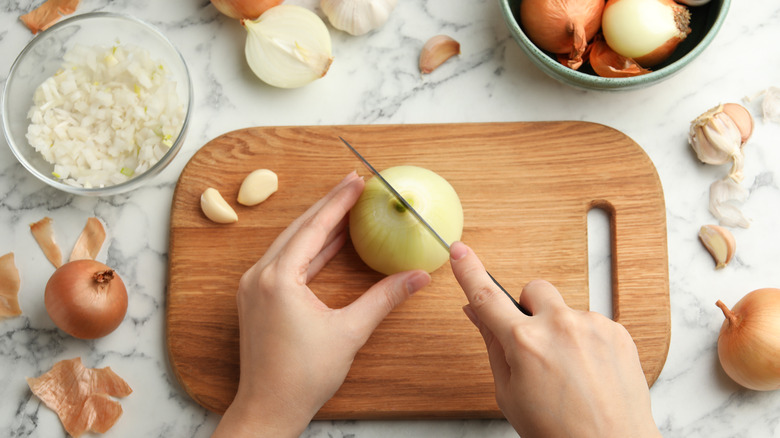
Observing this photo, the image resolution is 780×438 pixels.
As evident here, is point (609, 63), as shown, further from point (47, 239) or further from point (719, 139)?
point (47, 239)

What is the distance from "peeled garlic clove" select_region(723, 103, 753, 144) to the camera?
4.59 feet

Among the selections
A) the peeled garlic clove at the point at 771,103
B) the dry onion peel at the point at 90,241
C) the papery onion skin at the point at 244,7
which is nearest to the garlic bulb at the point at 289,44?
the papery onion skin at the point at 244,7

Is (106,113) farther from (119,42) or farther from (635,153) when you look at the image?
(635,153)

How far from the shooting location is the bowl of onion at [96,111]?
1.40 m

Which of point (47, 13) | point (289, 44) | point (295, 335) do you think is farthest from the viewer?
point (47, 13)

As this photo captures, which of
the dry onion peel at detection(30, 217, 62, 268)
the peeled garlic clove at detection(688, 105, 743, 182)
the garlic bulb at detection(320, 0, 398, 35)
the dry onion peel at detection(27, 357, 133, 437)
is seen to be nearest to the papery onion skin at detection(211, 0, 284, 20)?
the garlic bulb at detection(320, 0, 398, 35)

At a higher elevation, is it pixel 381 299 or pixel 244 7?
pixel 244 7

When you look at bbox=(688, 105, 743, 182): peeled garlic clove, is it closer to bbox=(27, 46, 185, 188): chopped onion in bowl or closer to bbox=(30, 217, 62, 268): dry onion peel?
bbox=(27, 46, 185, 188): chopped onion in bowl

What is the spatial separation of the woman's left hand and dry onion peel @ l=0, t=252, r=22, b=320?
0.57m

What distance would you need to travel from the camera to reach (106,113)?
1.41m

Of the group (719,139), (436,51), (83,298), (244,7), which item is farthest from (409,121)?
(83,298)

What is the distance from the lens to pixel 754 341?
129 cm

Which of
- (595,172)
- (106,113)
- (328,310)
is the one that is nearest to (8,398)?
(106,113)

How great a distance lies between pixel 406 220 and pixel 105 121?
727 millimetres
